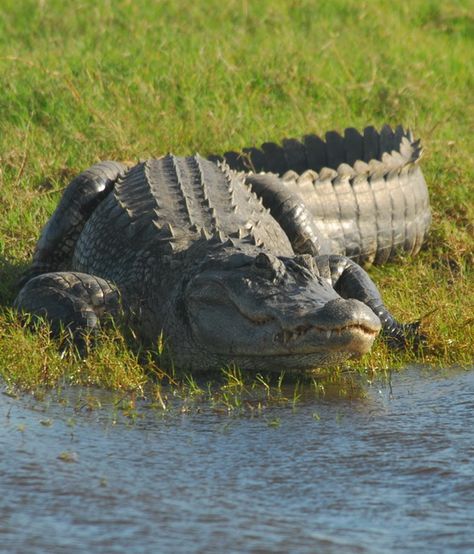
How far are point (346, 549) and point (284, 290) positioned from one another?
1.98 metres

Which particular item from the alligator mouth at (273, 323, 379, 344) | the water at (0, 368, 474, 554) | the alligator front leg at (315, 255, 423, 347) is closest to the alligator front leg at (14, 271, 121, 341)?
the water at (0, 368, 474, 554)

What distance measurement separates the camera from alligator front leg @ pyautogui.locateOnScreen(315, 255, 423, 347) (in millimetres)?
5793

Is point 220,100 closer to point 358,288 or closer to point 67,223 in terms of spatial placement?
point 67,223

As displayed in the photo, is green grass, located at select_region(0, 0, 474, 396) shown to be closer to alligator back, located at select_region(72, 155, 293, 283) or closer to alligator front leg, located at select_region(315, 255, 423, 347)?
alligator front leg, located at select_region(315, 255, 423, 347)

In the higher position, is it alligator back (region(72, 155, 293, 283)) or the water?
alligator back (region(72, 155, 293, 283))

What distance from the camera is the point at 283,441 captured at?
14.3 ft

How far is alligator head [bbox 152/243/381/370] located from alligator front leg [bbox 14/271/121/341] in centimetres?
33

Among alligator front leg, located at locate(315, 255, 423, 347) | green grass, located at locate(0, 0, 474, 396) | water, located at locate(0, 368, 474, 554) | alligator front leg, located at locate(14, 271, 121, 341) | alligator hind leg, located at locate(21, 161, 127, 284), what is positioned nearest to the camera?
water, located at locate(0, 368, 474, 554)

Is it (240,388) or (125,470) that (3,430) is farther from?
(240,388)

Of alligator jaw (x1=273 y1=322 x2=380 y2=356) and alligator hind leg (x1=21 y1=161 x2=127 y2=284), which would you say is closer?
alligator jaw (x1=273 y1=322 x2=380 y2=356)

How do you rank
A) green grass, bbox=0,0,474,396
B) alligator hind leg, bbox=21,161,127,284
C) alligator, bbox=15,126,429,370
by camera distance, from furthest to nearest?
alligator hind leg, bbox=21,161,127,284, green grass, bbox=0,0,474,396, alligator, bbox=15,126,429,370

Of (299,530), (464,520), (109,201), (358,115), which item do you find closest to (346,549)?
(299,530)

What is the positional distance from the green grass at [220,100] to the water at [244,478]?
64cm

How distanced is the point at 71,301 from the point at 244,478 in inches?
77.2
